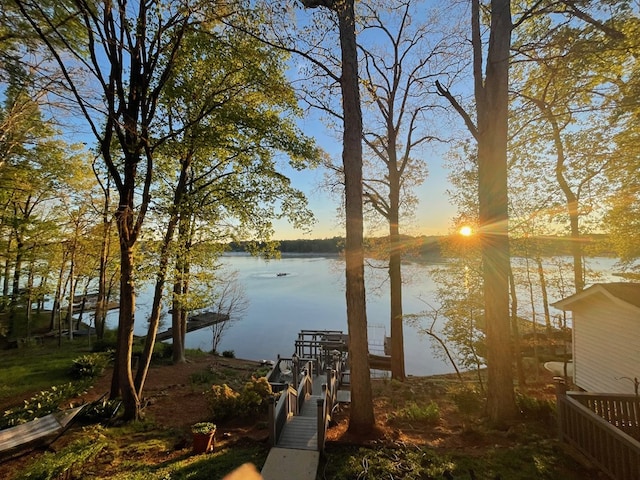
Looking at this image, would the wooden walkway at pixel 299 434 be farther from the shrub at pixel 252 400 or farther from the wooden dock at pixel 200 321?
the wooden dock at pixel 200 321

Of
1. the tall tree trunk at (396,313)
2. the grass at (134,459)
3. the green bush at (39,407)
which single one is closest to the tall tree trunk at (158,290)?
the grass at (134,459)

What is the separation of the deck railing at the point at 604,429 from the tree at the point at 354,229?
115 inches

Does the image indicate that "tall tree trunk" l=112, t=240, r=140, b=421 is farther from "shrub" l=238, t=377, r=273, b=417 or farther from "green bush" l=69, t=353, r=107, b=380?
"green bush" l=69, t=353, r=107, b=380

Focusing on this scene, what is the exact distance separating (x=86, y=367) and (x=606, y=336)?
14.3 metres

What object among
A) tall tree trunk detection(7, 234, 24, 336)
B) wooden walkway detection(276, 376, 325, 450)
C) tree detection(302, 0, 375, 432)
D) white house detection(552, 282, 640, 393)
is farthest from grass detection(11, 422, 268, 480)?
tall tree trunk detection(7, 234, 24, 336)

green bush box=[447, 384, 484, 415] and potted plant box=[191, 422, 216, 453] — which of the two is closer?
potted plant box=[191, 422, 216, 453]

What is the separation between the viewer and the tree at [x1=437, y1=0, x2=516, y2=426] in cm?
506

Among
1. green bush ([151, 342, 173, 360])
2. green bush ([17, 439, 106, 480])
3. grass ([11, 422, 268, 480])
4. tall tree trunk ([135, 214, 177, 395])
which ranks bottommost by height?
green bush ([151, 342, 173, 360])

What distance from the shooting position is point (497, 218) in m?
5.27

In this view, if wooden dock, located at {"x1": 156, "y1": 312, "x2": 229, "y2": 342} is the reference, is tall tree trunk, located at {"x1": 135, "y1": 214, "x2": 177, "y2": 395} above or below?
above

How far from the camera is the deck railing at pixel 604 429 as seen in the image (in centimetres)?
339

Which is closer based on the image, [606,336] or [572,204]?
[606,336]

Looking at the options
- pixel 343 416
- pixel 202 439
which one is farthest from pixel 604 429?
pixel 202 439

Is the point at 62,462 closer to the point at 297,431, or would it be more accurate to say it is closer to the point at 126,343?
the point at 126,343
